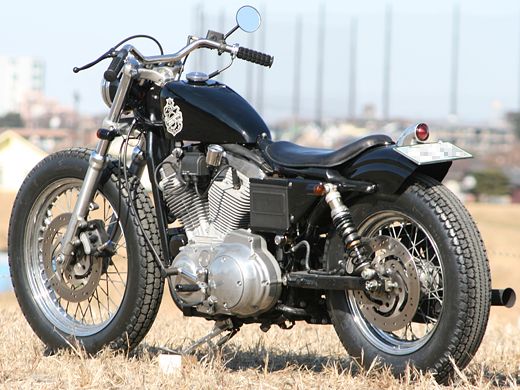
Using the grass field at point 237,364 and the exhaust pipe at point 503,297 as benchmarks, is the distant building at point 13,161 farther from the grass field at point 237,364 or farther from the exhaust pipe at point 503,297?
the exhaust pipe at point 503,297

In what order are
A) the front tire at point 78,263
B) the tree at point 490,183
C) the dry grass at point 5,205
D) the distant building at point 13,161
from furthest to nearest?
1. the tree at point 490,183
2. the dry grass at point 5,205
3. the distant building at point 13,161
4. the front tire at point 78,263

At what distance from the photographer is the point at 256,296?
17.8 feet

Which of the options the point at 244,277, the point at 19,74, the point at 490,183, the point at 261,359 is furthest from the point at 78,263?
the point at 19,74

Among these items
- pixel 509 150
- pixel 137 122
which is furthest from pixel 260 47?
pixel 137 122

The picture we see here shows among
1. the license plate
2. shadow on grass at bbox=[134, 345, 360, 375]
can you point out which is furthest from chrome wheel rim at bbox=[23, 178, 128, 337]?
the license plate

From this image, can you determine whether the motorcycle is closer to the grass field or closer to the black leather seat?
the black leather seat

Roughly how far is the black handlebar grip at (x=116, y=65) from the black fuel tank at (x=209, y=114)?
328 millimetres

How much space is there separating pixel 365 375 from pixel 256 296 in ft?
2.13

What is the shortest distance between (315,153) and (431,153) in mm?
638

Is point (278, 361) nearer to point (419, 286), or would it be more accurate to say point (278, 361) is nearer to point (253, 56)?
point (419, 286)

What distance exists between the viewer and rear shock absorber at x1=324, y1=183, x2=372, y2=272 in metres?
5.18

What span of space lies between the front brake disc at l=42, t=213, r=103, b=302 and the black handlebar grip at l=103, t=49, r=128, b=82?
0.84 meters

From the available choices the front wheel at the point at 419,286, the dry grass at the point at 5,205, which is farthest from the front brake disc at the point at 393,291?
the dry grass at the point at 5,205

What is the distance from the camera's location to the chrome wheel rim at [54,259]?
6.31 meters
